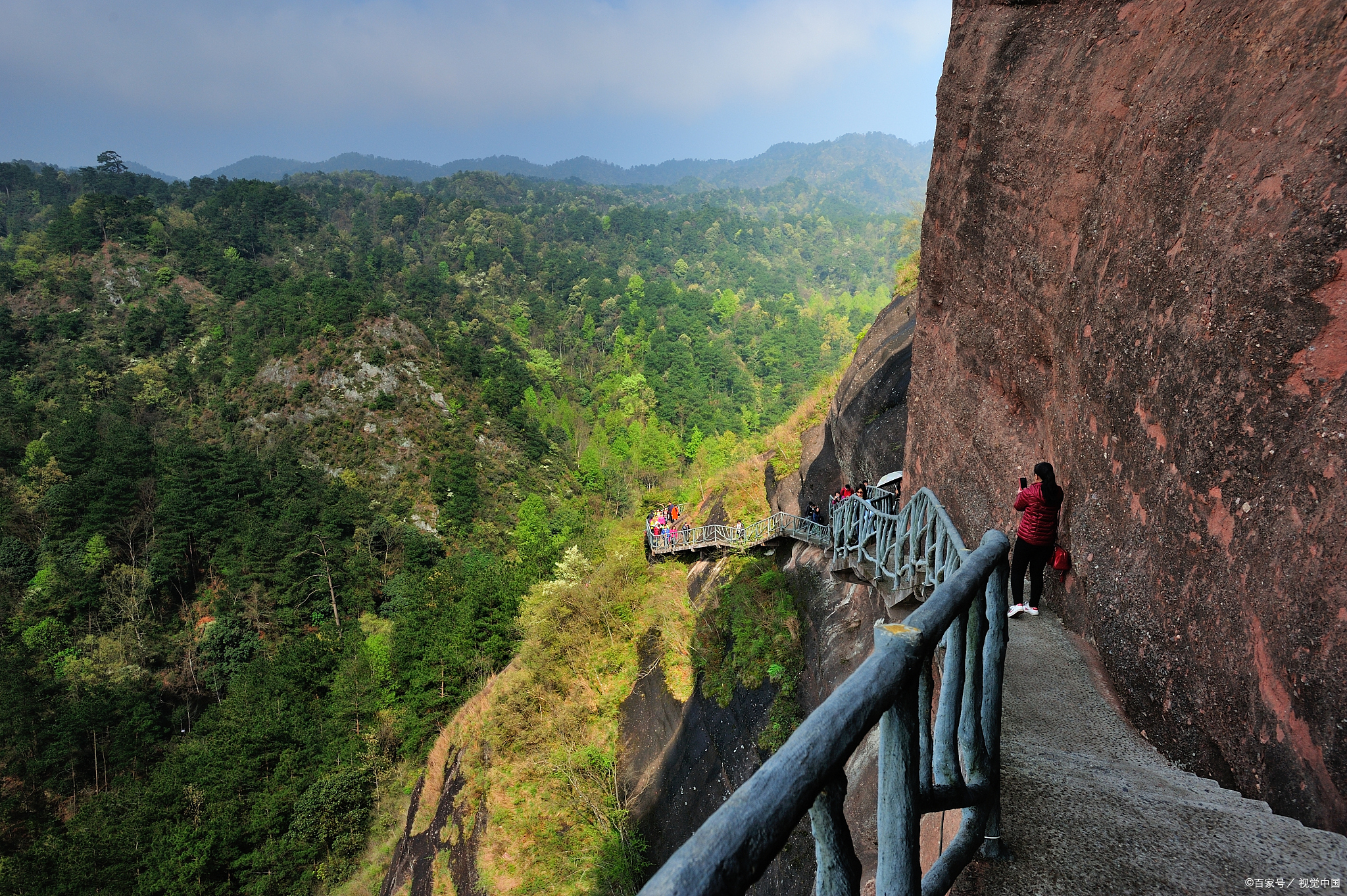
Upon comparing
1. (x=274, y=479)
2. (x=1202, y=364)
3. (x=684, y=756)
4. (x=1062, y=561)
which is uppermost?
(x=1202, y=364)

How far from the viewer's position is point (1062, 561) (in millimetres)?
4879

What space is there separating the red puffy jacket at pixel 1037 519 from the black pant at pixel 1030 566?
2.1 inches

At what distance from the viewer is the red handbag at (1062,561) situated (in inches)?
191

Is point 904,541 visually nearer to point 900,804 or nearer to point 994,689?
point 994,689

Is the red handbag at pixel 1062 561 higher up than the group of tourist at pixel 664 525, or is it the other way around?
the red handbag at pixel 1062 561

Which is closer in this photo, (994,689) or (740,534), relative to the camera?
(994,689)

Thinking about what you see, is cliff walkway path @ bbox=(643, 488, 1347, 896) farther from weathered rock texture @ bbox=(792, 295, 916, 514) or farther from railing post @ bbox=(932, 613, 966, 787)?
weathered rock texture @ bbox=(792, 295, 916, 514)

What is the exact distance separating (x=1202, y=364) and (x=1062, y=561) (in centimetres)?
187

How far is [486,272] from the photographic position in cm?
11450

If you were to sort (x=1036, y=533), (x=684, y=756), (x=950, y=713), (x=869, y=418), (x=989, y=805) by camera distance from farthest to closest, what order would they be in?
1. (x=684, y=756)
2. (x=869, y=418)
3. (x=1036, y=533)
4. (x=989, y=805)
5. (x=950, y=713)

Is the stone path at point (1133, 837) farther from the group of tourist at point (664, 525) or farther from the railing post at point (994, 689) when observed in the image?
the group of tourist at point (664, 525)

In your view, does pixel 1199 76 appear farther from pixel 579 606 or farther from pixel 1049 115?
pixel 579 606

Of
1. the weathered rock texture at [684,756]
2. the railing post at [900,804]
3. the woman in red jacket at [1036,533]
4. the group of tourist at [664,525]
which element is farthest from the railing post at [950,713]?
the group of tourist at [664,525]

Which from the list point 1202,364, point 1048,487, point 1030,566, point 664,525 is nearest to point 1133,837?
point 1202,364
